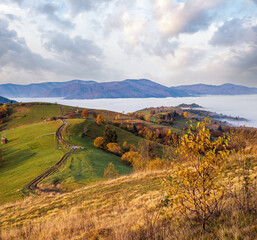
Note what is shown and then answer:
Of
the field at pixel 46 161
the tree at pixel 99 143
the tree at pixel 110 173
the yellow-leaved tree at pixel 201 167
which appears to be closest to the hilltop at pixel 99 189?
the field at pixel 46 161

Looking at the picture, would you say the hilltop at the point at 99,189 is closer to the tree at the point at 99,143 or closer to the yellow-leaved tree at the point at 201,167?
the yellow-leaved tree at the point at 201,167

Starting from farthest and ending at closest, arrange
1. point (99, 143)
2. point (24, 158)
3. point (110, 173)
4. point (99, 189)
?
point (99, 143) < point (24, 158) < point (110, 173) < point (99, 189)

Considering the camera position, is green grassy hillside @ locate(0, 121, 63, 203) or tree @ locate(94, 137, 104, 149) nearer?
green grassy hillside @ locate(0, 121, 63, 203)

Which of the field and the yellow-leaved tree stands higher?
the yellow-leaved tree

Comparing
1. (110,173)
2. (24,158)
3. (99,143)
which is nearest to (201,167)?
(110,173)

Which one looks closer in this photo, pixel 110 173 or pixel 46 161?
pixel 110 173

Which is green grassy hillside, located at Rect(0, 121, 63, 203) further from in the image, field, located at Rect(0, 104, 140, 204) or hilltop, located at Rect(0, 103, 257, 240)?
hilltop, located at Rect(0, 103, 257, 240)

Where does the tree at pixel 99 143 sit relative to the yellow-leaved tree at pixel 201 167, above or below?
below

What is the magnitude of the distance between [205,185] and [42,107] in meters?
178

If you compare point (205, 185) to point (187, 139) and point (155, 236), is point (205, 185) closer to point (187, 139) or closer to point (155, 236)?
point (187, 139)

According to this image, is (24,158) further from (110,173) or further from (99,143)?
(110,173)

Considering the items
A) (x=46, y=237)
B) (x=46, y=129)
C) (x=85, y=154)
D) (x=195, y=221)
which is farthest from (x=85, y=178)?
(x=46, y=129)

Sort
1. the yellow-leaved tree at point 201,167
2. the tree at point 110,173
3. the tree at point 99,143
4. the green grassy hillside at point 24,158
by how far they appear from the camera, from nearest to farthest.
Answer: the yellow-leaved tree at point 201,167
the green grassy hillside at point 24,158
the tree at point 110,173
the tree at point 99,143

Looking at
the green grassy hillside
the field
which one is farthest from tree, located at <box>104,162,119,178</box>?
the green grassy hillside
